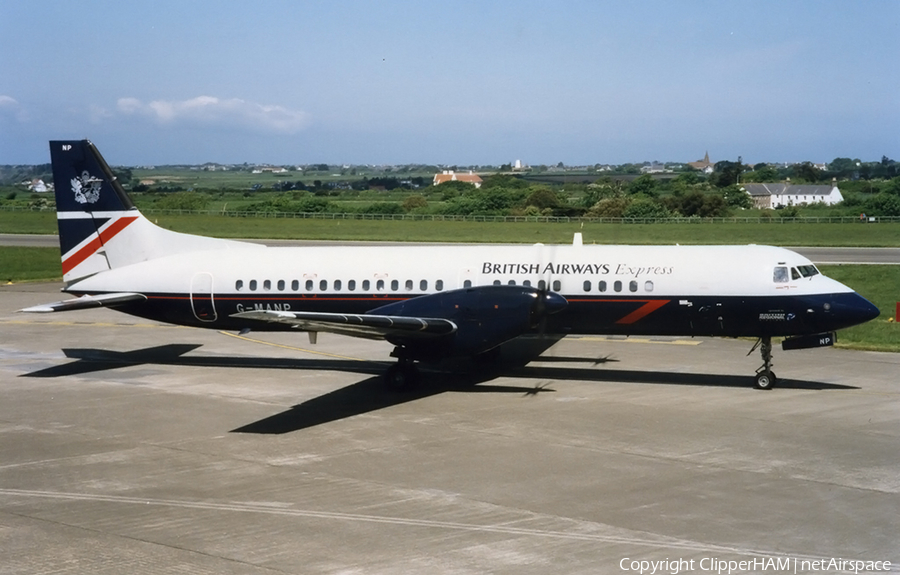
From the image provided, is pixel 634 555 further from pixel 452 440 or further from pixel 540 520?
pixel 452 440

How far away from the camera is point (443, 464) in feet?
51.7

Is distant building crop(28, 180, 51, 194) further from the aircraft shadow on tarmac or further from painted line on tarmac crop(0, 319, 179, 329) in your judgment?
the aircraft shadow on tarmac

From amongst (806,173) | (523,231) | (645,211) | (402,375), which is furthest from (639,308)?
(806,173)

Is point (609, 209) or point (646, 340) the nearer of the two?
point (646, 340)

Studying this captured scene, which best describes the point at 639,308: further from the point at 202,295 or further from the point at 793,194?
the point at 793,194

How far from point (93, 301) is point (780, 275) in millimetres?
17301

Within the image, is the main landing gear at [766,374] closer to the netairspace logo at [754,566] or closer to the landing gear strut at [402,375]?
the landing gear strut at [402,375]

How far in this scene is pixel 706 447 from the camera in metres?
16.7

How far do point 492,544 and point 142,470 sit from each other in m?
6.97

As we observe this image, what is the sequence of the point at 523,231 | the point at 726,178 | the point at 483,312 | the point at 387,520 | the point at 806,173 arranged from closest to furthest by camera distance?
the point at 387,520 → the point at 483,312 → the point at 523,231 → the point at 726,178 → the point at 806,173

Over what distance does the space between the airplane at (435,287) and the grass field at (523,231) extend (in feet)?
140

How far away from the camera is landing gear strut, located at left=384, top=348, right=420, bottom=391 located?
21.6 m

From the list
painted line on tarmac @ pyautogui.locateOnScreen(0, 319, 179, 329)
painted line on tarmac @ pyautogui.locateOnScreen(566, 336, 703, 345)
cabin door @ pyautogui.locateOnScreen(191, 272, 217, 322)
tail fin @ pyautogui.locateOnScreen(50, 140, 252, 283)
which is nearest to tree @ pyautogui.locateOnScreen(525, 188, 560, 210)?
A: painted line on tarmac @ pyautogui.locateOnScreen(566, 336, 703, 345)

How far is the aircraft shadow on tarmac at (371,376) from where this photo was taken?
1981 cm
